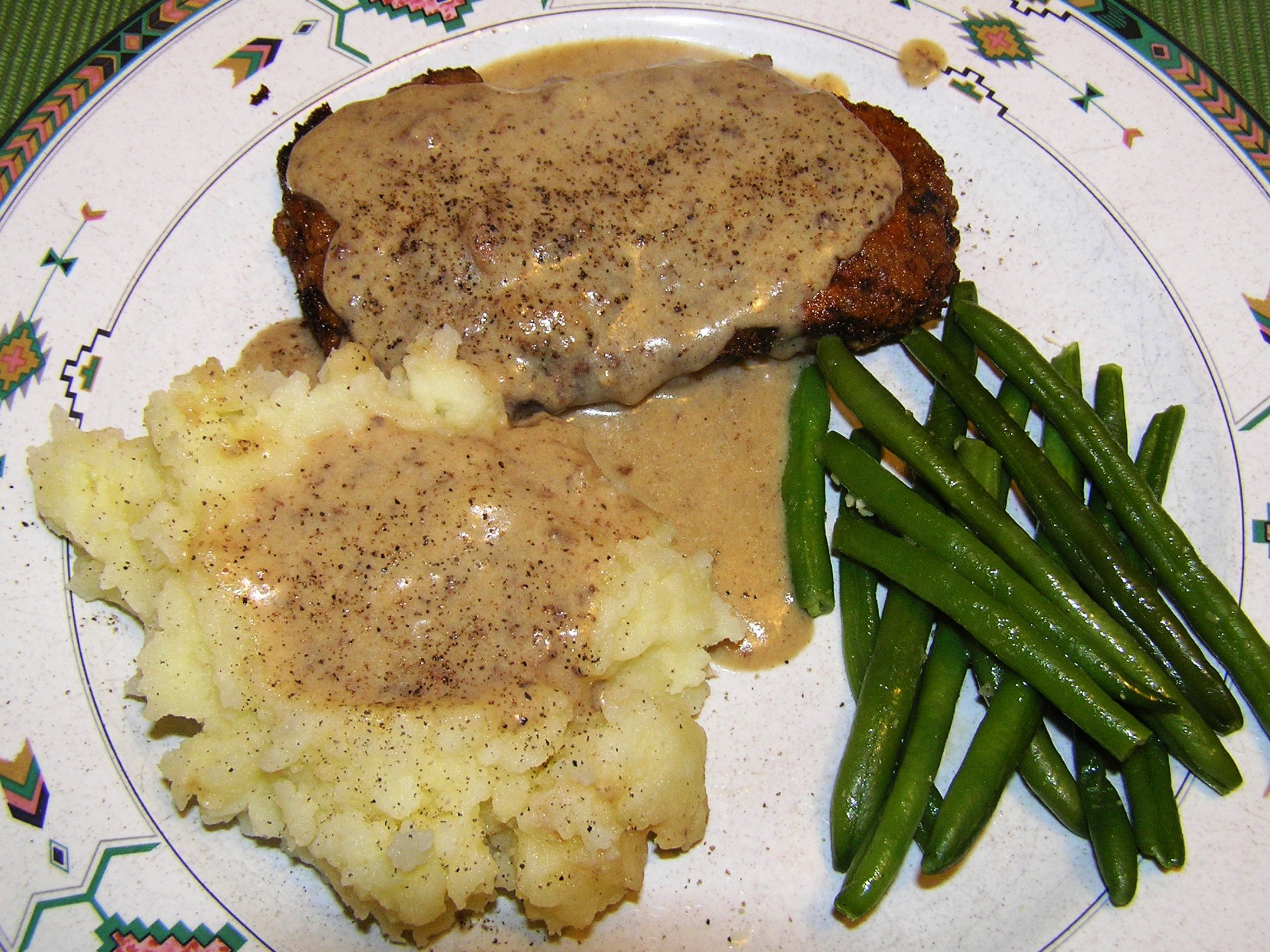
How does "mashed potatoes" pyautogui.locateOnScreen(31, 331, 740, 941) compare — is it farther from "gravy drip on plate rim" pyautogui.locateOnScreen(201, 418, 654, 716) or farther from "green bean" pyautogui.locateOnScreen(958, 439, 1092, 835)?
"green bean" pyautogui.locateOnScreen(958, 439, 1092, 835)

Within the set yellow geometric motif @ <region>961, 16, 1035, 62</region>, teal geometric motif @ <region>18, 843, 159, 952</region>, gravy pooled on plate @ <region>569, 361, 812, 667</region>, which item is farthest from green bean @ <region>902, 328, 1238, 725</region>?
teal geometric motif @ <region>18, 843, 159, 952</region>

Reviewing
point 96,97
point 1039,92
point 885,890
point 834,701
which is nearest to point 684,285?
point 834,701

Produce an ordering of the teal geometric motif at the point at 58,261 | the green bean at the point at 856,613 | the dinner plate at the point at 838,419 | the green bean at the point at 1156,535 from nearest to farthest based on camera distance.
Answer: the dinner plate at the point at 838,419, the green bean at the point at 1156,535, the green bean at the point at 856,613, the teal geometric motif at the point at 58,261

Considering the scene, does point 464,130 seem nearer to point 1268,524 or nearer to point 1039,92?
point 1039,92

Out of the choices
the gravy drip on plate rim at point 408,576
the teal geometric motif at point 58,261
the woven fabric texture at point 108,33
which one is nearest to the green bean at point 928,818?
the gravy drip on plate rim at point 408,576

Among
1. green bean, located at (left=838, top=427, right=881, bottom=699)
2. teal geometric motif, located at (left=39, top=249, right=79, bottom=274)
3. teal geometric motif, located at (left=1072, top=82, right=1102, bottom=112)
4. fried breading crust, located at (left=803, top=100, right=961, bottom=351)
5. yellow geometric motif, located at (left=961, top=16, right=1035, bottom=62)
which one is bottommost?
green bean, located at (left=838, top=427, right=881, bottom=699)

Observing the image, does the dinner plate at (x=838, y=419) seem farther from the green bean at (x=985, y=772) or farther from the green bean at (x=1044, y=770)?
the green bean at (x=985, y=772)
